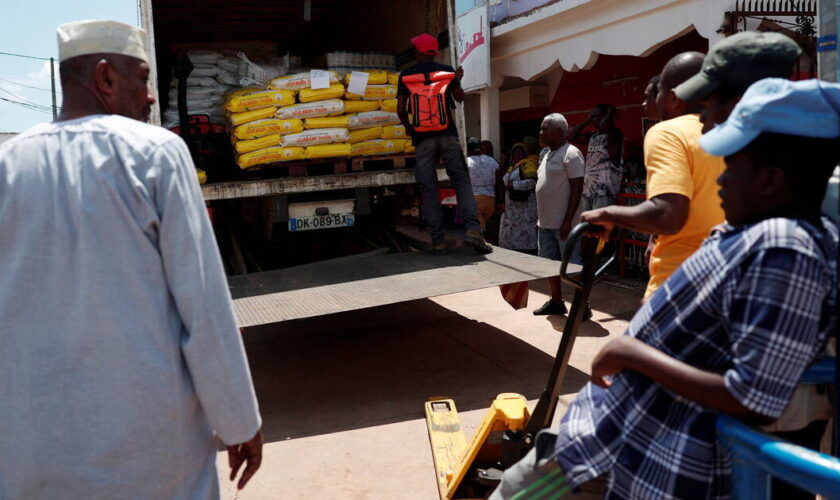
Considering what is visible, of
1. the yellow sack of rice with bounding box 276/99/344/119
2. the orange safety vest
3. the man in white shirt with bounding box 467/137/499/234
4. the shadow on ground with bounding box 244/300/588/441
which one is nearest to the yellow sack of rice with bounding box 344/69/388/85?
the yellow sack of rice with bounding box 276/99/344/119

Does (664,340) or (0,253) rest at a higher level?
(0,253)

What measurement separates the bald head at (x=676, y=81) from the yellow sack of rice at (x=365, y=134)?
156 inches

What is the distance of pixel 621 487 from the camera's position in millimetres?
1518

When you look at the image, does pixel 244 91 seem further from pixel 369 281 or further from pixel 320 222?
pixel 369 281

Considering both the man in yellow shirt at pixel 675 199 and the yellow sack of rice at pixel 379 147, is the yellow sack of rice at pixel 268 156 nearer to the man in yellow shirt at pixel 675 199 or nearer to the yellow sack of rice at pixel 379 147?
the yellow sack of rice at pixel 379 147

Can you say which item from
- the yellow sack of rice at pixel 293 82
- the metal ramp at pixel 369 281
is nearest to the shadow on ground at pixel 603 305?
the metal ramp at pixel 369 281

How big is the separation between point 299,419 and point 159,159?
3058 mm

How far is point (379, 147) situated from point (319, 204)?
2.42 ft

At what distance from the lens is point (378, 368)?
559 centimetres

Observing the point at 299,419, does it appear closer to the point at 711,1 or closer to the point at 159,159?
the point at 159,159

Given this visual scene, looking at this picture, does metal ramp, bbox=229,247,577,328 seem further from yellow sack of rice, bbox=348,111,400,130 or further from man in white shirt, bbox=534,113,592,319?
yellow sack of rice, bbox=348,111,400,130

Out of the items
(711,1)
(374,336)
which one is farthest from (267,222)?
(711,1)

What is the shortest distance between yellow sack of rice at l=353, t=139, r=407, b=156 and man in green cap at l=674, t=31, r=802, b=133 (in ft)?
15.0

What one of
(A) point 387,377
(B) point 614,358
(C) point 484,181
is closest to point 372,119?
(A) point 387,377
